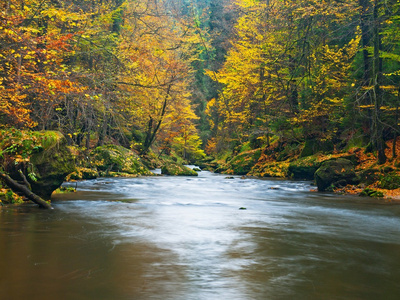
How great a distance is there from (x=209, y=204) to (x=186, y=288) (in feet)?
22.5

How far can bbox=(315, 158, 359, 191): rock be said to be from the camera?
567 inches

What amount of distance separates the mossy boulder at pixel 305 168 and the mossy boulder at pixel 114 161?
841 centimetres

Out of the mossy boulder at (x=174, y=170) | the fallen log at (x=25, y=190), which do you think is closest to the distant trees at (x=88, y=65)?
the fallen log at (x=25, y=190)

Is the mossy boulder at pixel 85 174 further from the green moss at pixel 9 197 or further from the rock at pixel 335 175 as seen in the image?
the rock at pixel 335 175

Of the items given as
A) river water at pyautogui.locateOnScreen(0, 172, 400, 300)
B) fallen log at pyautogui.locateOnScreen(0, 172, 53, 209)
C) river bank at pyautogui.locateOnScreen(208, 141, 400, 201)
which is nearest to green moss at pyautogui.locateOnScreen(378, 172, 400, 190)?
river bank at pyautogui.locateOnScreen(208, 141, 400, 201)

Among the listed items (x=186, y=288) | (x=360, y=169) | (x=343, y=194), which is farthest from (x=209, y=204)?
(x=360, y=169)

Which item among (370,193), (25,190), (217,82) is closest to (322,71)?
(217,82)

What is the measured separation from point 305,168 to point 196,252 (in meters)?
15.3

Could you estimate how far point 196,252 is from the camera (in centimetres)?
552

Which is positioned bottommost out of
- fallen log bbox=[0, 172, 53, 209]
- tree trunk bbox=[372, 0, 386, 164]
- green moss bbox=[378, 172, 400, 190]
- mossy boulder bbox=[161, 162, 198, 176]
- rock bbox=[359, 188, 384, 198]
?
A: mossy boulder bbox=[161, 162, 198, 176]

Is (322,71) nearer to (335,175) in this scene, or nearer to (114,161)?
(335,175)

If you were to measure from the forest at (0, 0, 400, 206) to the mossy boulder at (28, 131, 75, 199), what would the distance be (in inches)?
2.9

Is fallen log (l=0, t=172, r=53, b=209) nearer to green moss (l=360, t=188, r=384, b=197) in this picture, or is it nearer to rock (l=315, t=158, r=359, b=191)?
green moss (l=360, t=188, r=384, b=197)

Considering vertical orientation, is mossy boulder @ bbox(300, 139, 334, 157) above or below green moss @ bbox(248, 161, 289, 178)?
above
